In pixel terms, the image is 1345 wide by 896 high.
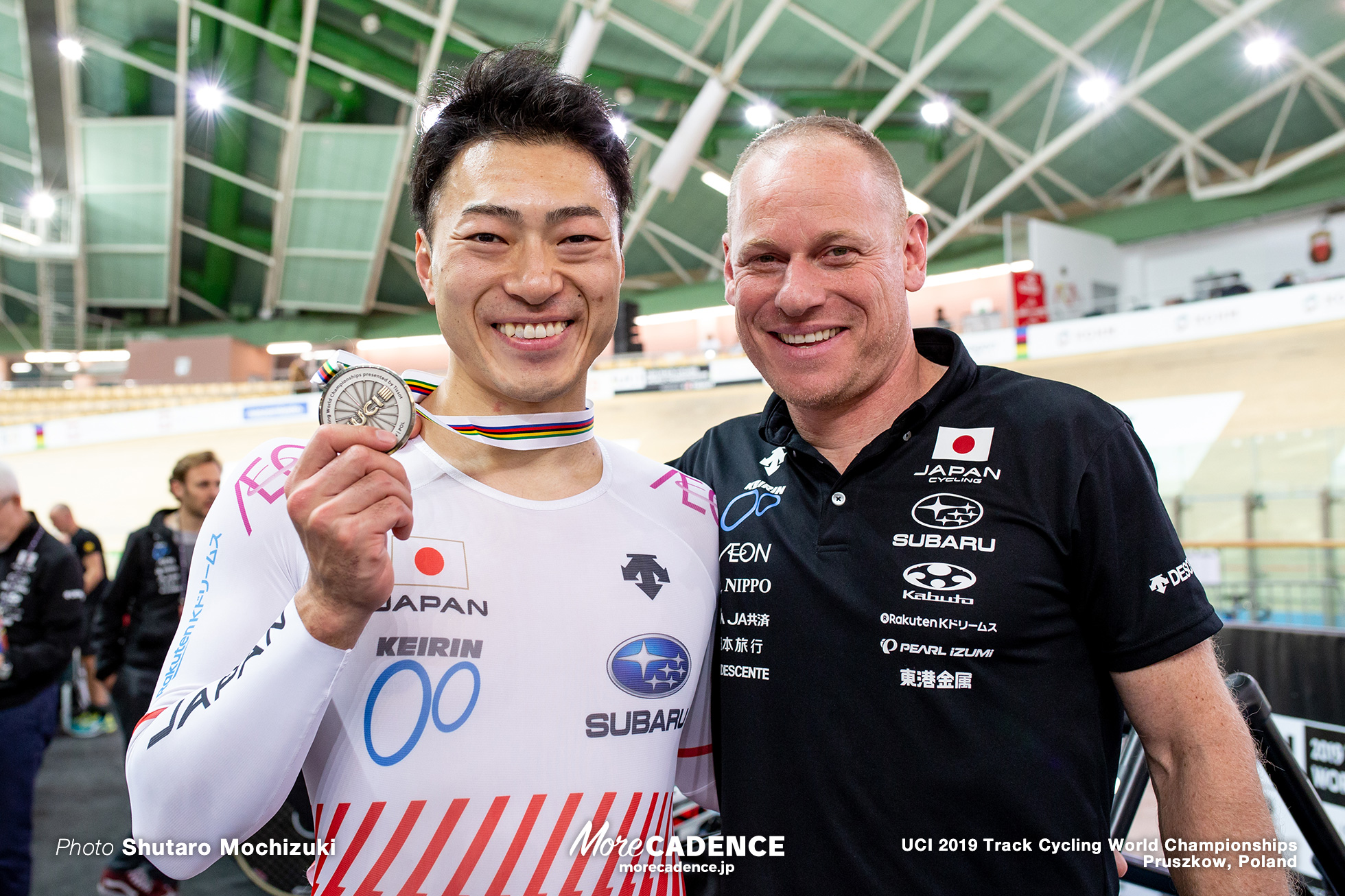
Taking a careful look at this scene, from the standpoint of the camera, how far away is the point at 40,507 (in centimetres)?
1889

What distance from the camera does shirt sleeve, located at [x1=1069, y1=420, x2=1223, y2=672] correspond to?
159 centimetres

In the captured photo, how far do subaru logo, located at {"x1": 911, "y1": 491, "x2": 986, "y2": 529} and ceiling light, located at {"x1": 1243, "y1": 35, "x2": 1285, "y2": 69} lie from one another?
1732cm

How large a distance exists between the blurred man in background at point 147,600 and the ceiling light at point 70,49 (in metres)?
20.1

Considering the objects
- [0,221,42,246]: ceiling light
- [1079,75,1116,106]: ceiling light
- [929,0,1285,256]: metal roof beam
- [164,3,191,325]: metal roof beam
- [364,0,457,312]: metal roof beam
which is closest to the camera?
[929,0,1285,256]: metal roof beam

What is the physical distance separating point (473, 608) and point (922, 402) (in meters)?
1.00

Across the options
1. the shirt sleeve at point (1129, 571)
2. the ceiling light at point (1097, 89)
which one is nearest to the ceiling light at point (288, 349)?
the ceiling light at point (1097, 89)

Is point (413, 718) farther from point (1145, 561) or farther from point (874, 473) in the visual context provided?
point (1145, 561)

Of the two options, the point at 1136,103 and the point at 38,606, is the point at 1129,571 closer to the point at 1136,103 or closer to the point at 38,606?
the point at 38,606

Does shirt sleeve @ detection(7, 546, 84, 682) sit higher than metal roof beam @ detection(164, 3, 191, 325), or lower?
lower

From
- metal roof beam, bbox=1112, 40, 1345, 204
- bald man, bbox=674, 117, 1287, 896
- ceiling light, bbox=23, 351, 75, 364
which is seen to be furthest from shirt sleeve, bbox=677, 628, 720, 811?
ceiling light, bbox=23, 351, 75, 364

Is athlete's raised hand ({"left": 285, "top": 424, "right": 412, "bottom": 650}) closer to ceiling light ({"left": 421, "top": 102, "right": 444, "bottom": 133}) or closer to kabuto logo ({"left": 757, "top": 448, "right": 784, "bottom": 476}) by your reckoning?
ceiling light ({"left": 421, "top": 102, "right": 444, "bottom": 133})

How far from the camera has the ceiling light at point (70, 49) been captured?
19391 millimetres

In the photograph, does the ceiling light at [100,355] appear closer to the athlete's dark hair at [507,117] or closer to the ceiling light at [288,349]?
the ceiling light at [288,349]

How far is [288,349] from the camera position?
1016 inches
